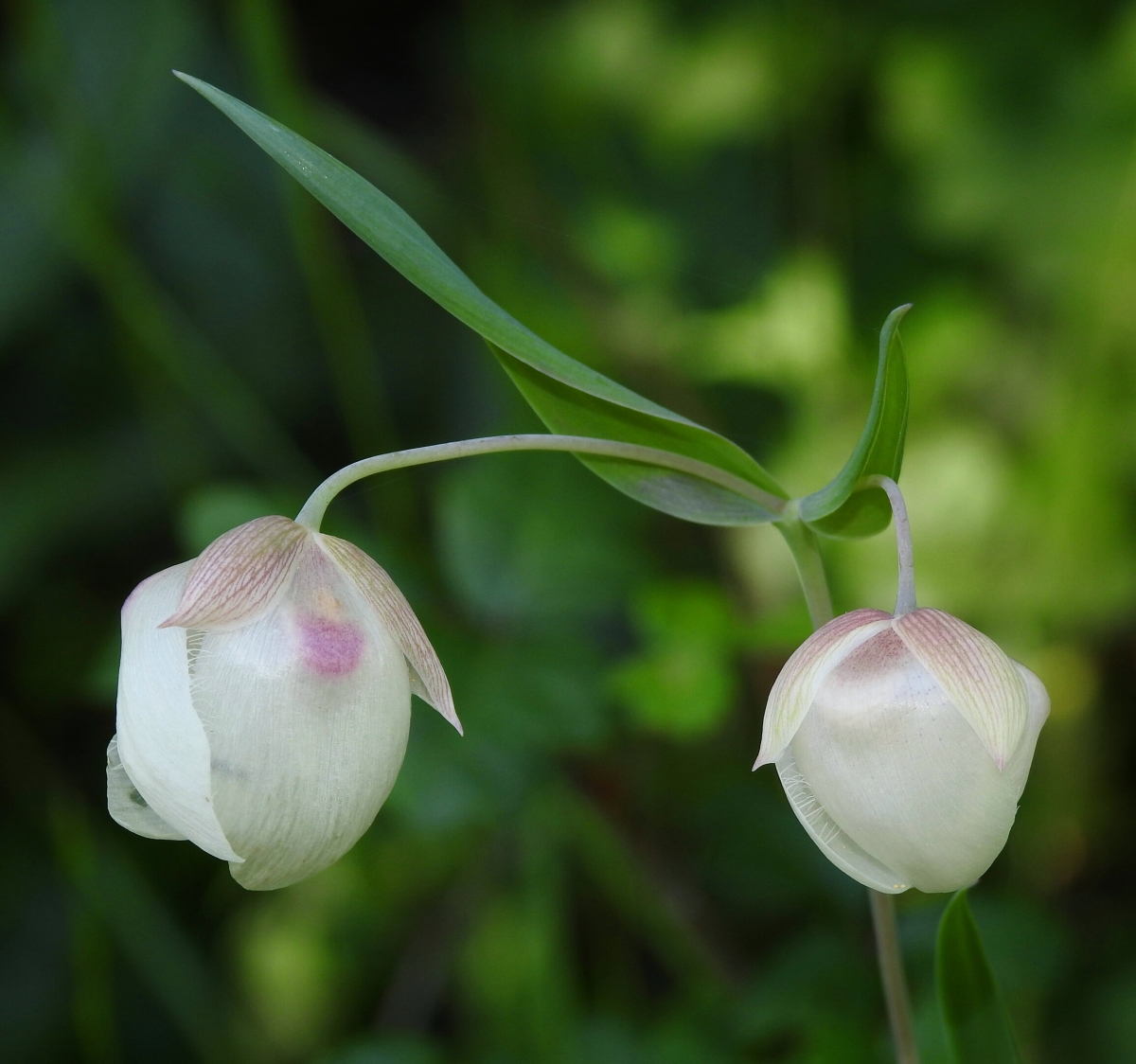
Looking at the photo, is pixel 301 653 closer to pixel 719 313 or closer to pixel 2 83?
pixel 719 313

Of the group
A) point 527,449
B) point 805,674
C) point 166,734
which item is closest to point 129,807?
point 166,734

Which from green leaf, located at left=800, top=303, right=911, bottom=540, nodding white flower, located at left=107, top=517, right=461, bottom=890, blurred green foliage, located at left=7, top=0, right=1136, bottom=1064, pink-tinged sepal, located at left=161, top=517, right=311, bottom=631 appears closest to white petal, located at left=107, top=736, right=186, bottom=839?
nodding white flower, located at left=107, top=517, right=461, bottom=890

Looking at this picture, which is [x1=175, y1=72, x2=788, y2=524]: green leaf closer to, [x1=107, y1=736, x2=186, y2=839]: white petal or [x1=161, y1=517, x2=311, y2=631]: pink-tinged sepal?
[x1=161, y1=517, x2=311, y2=631]: pink-tinged sepal

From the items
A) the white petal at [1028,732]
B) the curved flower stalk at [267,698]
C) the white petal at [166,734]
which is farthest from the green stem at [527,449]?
the white petal at [1028,732]

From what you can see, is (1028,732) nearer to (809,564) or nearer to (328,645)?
(809,564)

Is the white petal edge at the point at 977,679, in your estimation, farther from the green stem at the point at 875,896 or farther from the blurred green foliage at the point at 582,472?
the blurred green foliage at the point at 582,472

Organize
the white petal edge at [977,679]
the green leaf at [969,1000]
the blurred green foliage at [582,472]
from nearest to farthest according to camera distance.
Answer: the white petal edge at [977,679], the green leaf at [969,1000], the blurred green foliage at [582,472]
